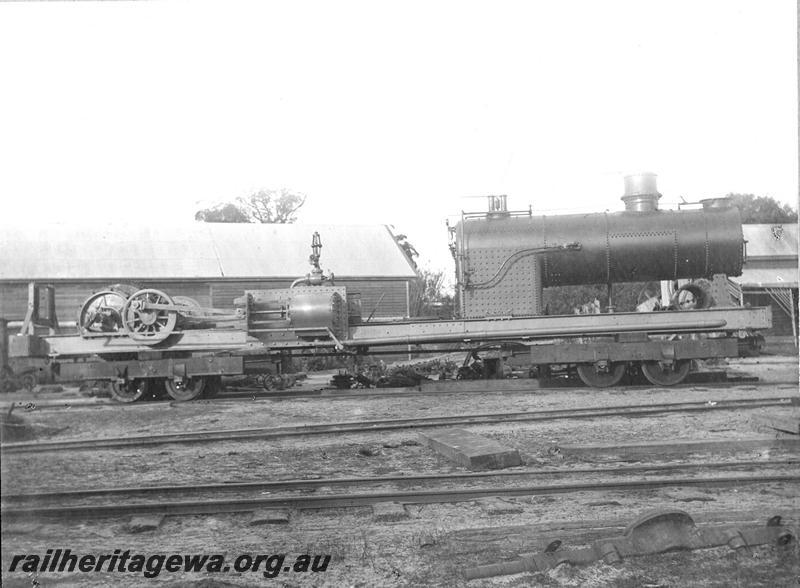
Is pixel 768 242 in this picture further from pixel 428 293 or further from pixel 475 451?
pixel 475 451

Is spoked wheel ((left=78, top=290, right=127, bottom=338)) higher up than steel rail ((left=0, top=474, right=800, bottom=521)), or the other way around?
spoked wheel ((left=78, top=290, right=127, bottom=338))

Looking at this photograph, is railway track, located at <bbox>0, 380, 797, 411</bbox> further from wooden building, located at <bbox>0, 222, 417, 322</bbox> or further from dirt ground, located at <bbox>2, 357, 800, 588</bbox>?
wooden building, located at <bbox>0, 222, 417, 322</bbox>

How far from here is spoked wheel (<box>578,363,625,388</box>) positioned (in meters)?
11.1

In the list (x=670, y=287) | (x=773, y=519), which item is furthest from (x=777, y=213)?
(x=773, y=519)

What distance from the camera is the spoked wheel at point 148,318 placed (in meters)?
10.9

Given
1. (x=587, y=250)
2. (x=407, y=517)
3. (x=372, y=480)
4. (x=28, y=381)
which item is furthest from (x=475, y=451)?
(x=28, y=381)

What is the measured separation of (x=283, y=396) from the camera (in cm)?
1140

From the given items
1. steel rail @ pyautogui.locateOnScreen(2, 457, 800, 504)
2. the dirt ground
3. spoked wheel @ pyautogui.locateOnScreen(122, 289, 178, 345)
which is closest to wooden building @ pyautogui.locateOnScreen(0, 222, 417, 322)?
spoked wheel @ pyautogui.locateOnScreen(122, 289, 178, 345)

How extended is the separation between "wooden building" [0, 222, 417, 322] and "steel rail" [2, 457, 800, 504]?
13699 mm

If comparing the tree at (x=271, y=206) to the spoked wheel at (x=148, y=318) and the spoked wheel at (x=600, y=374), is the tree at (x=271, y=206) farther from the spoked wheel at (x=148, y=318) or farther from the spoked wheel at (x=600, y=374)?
the spoked wheel at (x=600, y=374)

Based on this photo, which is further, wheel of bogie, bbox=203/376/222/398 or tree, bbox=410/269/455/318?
tree, bbox=410/269/455/318

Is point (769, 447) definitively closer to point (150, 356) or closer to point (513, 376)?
point (513, 376)

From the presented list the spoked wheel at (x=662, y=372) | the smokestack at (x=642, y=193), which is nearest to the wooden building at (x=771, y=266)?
the spoked wheel at (x=662, y=372)

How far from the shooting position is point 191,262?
19984 millimetres
